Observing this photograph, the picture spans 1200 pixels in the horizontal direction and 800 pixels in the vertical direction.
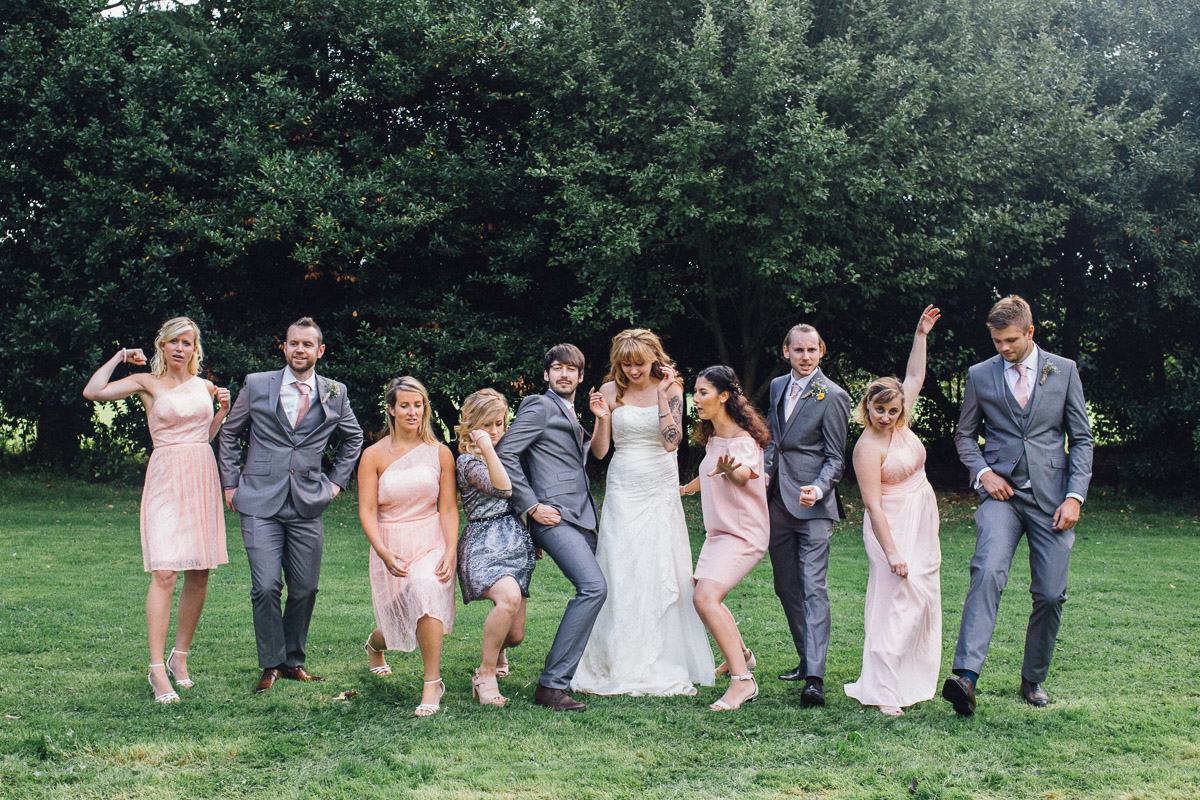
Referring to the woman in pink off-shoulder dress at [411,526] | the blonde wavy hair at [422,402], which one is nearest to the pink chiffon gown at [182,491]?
the woman in pink off-shoulder dress at [411,526]

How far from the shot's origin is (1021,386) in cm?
594

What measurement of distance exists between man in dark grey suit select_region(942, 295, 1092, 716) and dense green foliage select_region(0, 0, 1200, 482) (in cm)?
806

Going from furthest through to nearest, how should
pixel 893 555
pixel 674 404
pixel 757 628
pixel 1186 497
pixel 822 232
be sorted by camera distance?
pixel 1186 497, pixel 822 232, pixel 757 628, pixel 674 404, pixel 893 555

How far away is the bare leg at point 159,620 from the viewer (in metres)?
5.91

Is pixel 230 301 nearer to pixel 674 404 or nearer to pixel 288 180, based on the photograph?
pixel 288 180

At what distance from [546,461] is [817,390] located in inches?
68.3

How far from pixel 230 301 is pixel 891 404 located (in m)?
13.8

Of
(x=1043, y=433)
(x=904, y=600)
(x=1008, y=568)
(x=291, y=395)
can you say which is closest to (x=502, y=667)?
(x=291, y=395)

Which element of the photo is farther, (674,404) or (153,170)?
(153,170)

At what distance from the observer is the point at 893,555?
5.79m

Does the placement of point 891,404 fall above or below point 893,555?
above

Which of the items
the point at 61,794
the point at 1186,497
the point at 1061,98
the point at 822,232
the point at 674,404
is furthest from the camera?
the point at 1186,497

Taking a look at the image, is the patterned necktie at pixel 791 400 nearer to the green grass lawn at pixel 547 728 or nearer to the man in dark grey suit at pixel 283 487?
the green grass lawn at pixel 547 728

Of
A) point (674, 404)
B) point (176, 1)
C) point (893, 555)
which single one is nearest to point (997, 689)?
point (893, 555)
